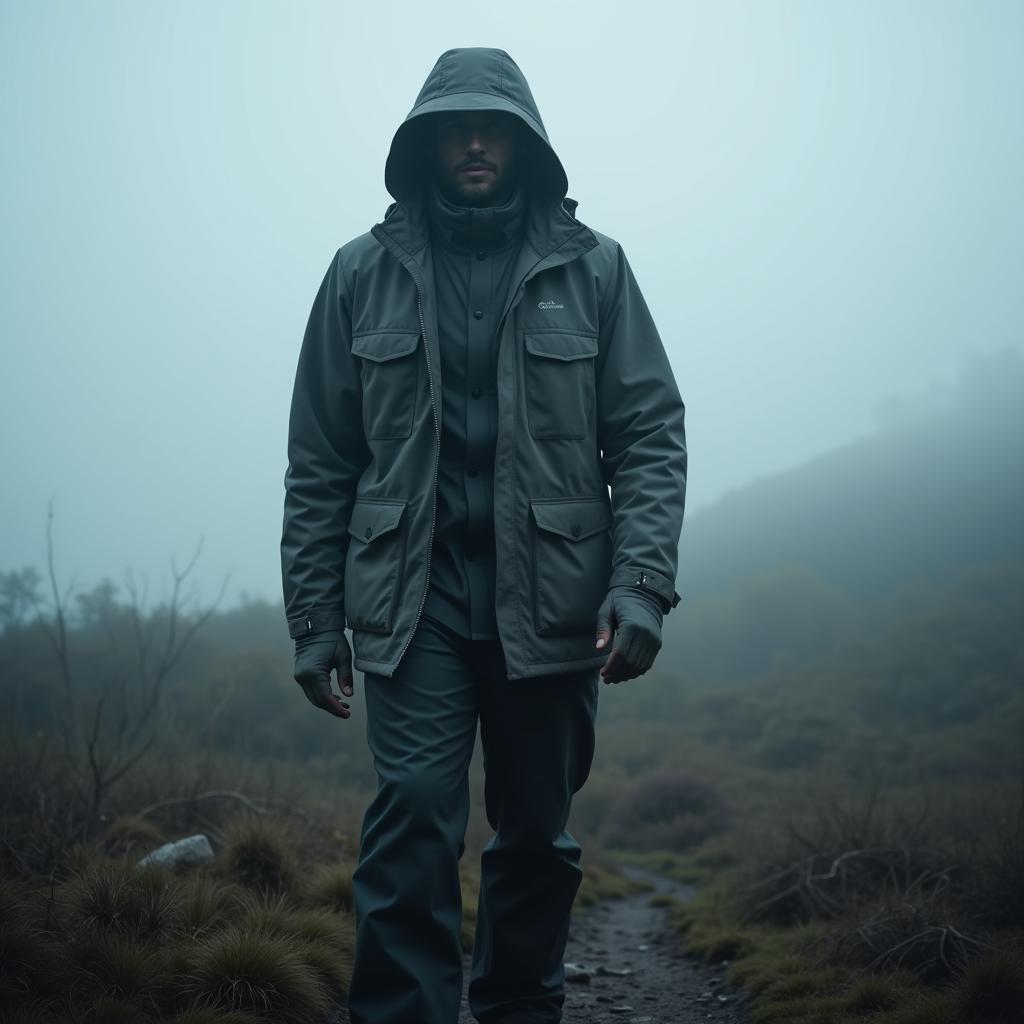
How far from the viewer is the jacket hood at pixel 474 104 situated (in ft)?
9.75

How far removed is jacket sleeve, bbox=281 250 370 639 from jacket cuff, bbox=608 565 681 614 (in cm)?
80

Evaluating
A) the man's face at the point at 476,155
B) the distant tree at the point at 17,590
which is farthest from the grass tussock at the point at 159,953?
the distant tree at the point at 17,590

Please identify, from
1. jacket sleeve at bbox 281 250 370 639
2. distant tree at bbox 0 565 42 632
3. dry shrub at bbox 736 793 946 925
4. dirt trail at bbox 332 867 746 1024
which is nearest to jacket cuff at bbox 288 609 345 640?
jacket sleeve at bbox 281 250 370 639

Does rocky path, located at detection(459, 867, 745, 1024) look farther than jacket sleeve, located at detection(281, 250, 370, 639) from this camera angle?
Yes

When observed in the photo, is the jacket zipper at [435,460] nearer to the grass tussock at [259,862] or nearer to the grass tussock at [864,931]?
the grass tussock at [864,931]

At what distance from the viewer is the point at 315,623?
2.74 meters

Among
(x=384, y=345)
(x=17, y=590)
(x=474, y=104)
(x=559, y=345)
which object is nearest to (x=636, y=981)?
(x=559, y=345)

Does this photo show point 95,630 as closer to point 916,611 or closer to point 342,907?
point 342,907

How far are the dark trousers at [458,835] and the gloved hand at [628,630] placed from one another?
0.76 feet

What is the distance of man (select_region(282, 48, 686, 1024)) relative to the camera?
98.3 inches

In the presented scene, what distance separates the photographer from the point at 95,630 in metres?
21.4

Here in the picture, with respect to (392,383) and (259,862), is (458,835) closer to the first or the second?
(392,383)

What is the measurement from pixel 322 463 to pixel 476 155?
1.02m

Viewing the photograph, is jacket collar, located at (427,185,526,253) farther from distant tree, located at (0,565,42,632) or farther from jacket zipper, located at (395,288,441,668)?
distant tree, located at (0,565,42,632)
